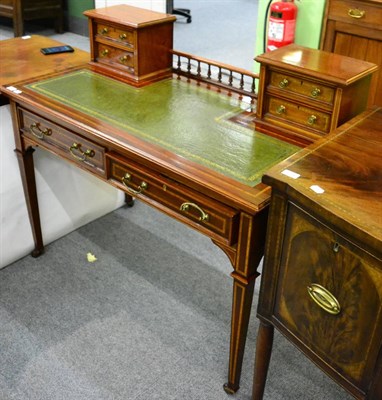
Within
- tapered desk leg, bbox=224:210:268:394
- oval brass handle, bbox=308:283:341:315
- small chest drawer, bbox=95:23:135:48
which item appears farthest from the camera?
small chest drawer, bbox=95:23:135:48

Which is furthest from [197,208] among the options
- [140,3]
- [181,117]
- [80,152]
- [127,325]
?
[140,3]

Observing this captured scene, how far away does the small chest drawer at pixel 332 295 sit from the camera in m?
0.99

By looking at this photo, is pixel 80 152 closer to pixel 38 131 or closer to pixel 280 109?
pixel 38 131

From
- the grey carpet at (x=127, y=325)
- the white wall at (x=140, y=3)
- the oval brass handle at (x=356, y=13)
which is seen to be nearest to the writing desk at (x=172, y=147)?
the grey carpet at (x=127, y=325)

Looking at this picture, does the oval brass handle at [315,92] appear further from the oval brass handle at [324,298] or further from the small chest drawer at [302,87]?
the oval brass handle at [324,298]

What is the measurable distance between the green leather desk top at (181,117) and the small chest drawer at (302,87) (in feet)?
0.49

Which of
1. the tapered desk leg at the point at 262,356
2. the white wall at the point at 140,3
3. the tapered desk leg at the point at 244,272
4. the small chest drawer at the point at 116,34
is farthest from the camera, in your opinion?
the white wall at the point at 140,3

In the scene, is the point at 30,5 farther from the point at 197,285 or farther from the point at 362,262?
the point at 362,262

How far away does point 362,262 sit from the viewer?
3.18ft

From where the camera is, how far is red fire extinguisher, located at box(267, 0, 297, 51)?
10.3ft

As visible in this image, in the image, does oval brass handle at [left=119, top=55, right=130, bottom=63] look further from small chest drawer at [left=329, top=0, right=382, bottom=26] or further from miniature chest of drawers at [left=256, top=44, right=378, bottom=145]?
small chest drawer at [left=329, top=0, right=382, bottom=26]

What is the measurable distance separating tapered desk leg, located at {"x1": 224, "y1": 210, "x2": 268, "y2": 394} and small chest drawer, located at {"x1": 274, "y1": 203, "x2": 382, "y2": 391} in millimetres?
112

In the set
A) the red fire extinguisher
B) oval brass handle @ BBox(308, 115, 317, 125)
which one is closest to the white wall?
the red fire extinguisher

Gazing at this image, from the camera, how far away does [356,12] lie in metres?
2.78
